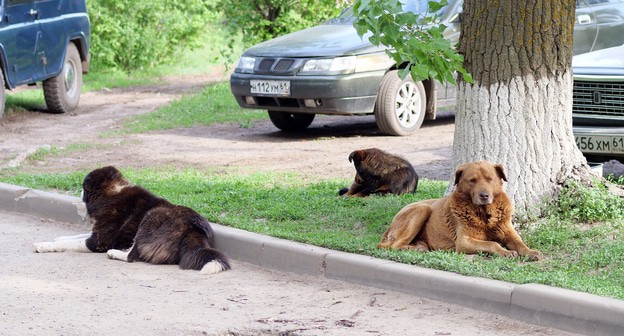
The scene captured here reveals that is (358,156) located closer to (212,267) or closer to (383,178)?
(383,178)

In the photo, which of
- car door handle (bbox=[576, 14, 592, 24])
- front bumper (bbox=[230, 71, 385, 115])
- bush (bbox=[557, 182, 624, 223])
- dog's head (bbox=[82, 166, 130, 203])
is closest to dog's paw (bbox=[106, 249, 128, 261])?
dog's head (bbox=[82, 166, 130, 203])

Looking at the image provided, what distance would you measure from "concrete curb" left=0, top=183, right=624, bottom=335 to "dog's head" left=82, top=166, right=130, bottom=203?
0.80 m

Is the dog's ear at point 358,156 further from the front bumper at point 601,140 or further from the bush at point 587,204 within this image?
the bush at point 587,204

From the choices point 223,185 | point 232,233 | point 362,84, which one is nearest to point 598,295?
point 232,233

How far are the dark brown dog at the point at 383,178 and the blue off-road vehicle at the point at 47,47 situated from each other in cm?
723

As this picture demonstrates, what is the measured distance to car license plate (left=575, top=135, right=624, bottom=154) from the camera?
28.0ft

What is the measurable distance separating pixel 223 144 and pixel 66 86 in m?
4.89

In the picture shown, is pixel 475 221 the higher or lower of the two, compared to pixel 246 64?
lower

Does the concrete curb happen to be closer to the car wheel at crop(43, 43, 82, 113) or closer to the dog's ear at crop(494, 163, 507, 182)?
the dog's ear at crop(494, 163, 507, 182)

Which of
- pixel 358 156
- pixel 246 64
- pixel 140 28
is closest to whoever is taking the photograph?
pixel 358 156

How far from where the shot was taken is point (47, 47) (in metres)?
15.2

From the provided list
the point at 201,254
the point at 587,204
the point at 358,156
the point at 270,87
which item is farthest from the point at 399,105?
the point at 201,254

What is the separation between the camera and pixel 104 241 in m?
7.38

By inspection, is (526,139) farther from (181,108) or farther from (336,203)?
(181,108)
